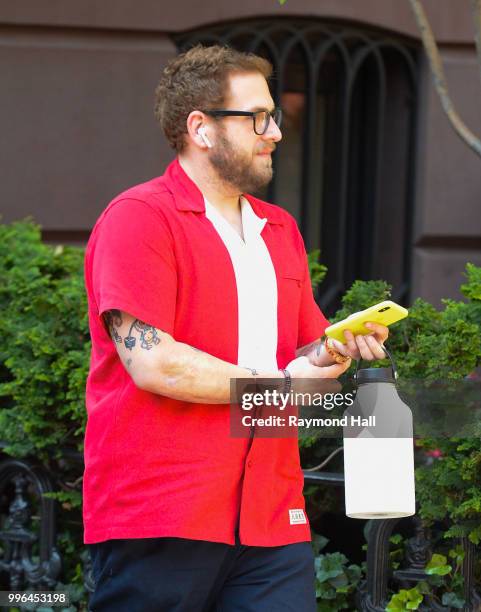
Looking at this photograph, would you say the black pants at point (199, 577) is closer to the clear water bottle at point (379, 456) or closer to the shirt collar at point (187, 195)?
the clear water bottle at point (379, 456)

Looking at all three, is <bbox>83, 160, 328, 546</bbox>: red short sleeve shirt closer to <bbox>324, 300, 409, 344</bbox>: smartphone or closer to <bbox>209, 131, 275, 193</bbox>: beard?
<bbox>209, 131, 275, 193</bbox>: beard

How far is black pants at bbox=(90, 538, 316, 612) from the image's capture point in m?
3.07

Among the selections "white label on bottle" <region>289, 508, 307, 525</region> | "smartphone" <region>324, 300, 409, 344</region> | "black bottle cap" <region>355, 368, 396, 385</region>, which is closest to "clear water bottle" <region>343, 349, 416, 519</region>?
"black bottle cap" <region>355, 368, 396, 385</region>

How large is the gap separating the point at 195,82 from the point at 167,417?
933mm

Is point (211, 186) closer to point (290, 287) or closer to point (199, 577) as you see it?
point (290, 287)

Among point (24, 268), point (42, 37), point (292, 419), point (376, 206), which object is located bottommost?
point (292, 419)

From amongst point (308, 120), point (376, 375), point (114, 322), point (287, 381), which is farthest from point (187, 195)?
point (308, 120)

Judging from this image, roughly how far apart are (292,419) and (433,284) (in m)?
3.81

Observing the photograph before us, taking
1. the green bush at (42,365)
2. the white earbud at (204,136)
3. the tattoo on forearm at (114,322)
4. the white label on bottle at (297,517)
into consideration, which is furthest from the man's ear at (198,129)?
the green bush at (42,365)

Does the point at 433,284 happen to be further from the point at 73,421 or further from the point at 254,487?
the point at 254,487

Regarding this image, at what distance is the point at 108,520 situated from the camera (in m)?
3.08

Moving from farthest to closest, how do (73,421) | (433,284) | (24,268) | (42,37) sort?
(433,284), (42,37), (24,268), (73,421)

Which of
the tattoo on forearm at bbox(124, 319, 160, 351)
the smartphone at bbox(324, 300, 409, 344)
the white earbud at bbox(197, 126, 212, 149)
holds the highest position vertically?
the white earbud at bbox(197, 126, 212, 149)

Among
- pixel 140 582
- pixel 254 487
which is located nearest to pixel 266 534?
pixel 254 487
